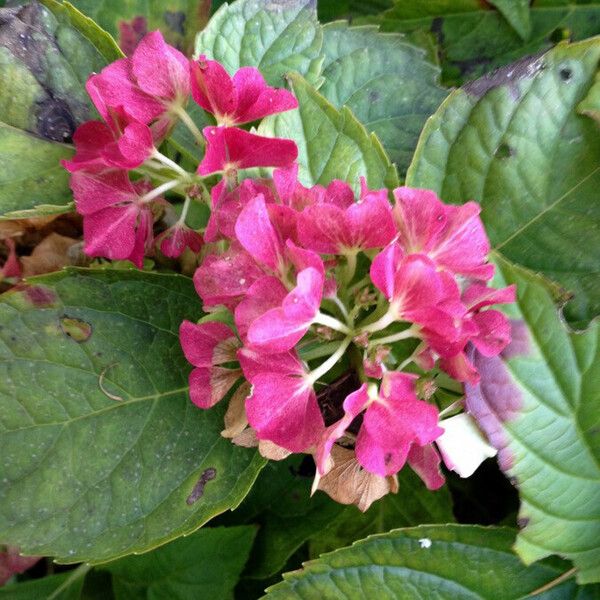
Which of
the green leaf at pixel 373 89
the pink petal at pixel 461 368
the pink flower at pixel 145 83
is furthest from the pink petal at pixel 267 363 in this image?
the green leaf at pixel 373 89

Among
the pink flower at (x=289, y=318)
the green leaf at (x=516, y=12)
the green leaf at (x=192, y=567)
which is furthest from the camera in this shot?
the green leaf at (x=516, y=12)

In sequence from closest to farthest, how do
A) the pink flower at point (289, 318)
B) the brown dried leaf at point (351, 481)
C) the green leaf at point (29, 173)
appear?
the pink flower at point (289, 318)
the brown dried leaf at point (351, 481)
the green leaf at point (29, 173)

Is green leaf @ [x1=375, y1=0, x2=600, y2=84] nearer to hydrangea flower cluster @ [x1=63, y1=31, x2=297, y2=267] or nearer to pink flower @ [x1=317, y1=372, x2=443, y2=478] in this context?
hydrangea flower cluster @ [x1=63, y1=31, x2=297, y2=267]

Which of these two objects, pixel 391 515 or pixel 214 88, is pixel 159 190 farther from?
pixel 391 515

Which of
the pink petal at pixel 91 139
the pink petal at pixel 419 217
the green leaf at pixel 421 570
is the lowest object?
the green leaf at pixel 421 570

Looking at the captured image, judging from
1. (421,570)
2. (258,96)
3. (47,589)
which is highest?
(258,96)

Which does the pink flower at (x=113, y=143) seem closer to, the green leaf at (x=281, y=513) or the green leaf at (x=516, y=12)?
the green leaf at (x=281, y=513)

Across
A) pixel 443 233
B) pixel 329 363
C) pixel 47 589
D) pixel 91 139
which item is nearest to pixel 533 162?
pixel 443 233

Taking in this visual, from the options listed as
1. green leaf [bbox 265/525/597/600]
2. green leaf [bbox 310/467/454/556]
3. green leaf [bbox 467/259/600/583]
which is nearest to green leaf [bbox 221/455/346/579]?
green leaf [bbox 310/467/454/556]
